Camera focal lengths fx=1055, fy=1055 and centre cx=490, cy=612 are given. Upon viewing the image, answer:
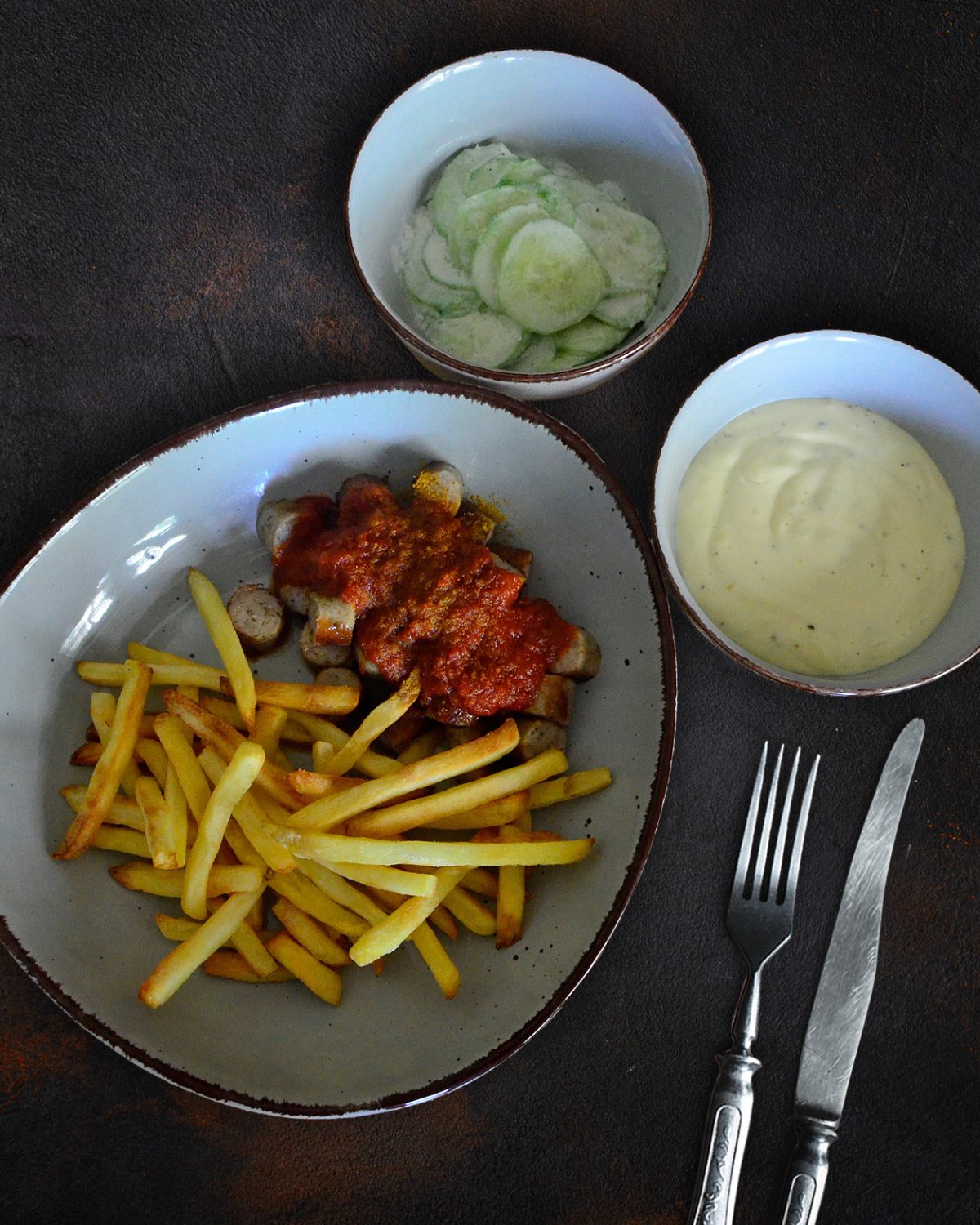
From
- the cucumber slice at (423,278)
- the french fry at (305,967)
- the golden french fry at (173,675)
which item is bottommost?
the french fry at (305,967)

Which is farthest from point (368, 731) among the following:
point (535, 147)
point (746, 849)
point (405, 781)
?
point (535, 147)

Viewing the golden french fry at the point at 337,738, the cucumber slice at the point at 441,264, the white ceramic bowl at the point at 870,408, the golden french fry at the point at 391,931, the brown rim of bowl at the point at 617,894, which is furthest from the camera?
the cucumber slice at the point at 441,264

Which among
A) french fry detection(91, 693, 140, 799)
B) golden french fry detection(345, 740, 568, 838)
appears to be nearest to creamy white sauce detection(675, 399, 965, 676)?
golden french fry detection(345, 740, 568, 838)

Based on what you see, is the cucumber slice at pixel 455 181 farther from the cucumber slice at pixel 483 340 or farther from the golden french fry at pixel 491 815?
the golden french fry at pixel 491 815

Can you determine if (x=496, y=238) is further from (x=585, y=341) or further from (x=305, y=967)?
(x=305, y=967)

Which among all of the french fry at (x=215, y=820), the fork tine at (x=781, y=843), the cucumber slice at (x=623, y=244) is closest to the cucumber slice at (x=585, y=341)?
the cucumber slice at (x=623, y=244)

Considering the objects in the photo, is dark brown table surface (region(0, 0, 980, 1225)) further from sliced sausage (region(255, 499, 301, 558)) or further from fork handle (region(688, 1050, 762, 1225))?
sliced sausage (region(255, 499, 301, 558))
